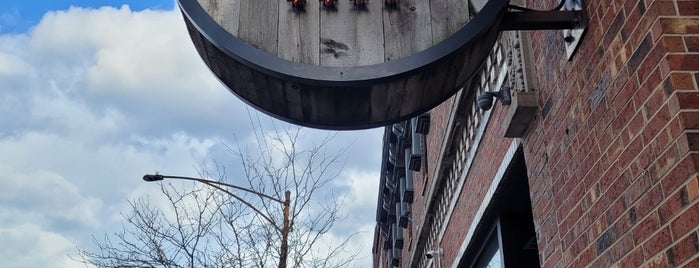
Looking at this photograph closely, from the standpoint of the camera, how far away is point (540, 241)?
4066 mm

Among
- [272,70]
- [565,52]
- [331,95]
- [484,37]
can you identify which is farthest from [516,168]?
[272,70]

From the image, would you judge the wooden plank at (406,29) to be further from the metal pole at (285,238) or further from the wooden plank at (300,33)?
the metal pole at (285,238)

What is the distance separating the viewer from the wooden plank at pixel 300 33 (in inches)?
120

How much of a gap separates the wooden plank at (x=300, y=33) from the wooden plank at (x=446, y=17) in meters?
0.57

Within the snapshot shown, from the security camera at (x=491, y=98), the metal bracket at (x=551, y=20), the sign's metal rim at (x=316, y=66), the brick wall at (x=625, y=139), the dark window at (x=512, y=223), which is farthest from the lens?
the dark window at (x=512, y=223)

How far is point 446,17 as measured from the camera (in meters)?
3.18

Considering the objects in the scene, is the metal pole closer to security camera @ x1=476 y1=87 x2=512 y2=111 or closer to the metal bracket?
security camera @ x1=476 y1=87 x2=512 y2=111

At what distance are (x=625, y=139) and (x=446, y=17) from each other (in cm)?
100

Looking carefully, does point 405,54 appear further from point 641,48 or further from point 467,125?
point 467,125

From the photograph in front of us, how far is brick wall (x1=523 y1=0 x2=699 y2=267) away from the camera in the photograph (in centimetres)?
236

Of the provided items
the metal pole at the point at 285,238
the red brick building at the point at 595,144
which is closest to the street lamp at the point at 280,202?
the metal pole at the point at 285,238

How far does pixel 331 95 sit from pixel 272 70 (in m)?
0.31

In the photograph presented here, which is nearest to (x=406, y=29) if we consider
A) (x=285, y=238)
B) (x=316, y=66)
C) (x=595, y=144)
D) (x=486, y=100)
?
(x=316, y=66)

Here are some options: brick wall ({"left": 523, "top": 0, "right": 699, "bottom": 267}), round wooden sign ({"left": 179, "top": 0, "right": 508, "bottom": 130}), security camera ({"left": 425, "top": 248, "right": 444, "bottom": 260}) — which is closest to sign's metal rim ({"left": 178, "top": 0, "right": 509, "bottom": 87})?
round wooden sign ({"left": 179, "top": 0, "right": 508, "bottom": 130})
